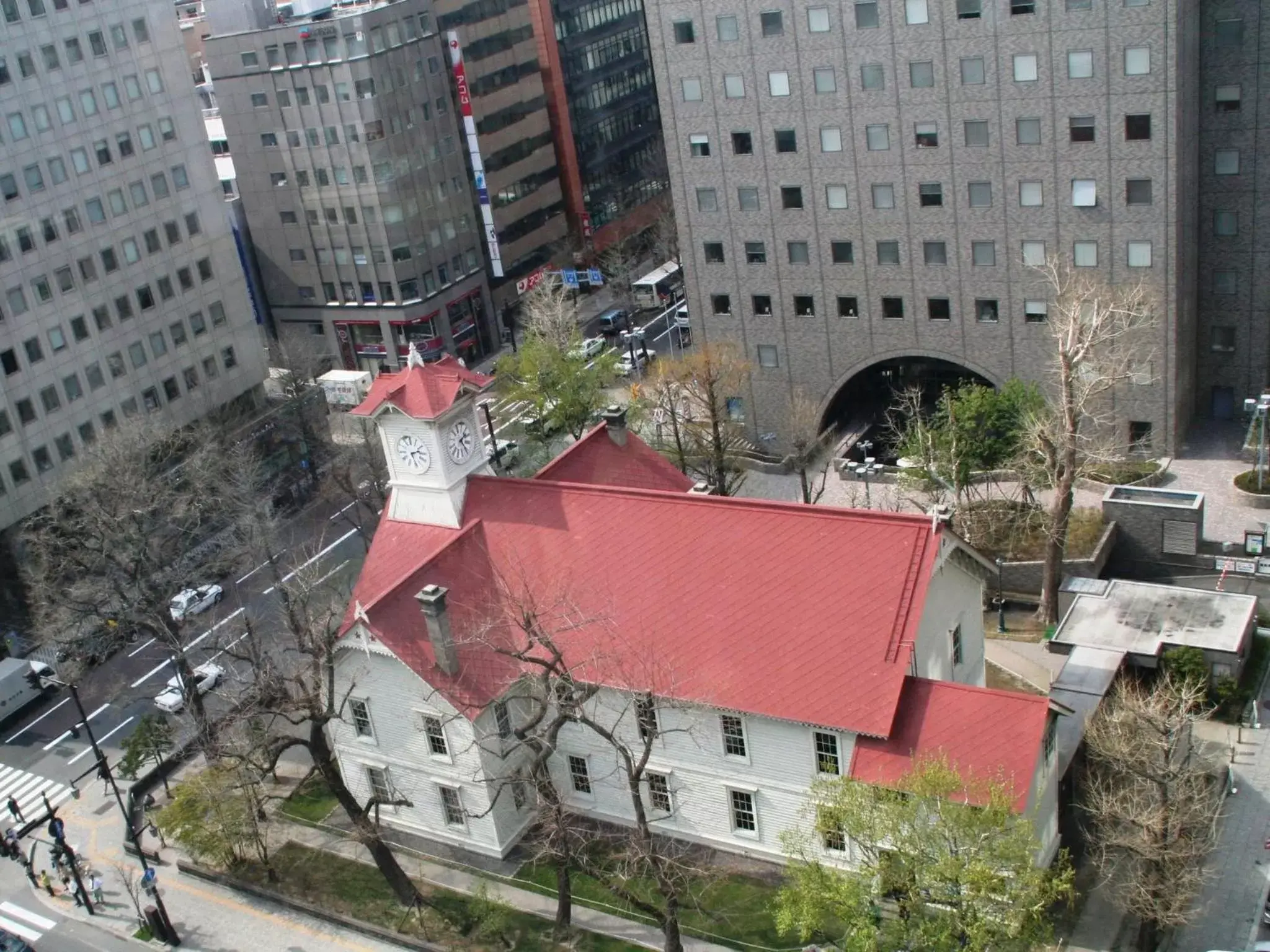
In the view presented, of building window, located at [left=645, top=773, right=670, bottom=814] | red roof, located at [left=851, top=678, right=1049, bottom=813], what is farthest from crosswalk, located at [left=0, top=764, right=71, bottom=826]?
red roof, located at [left=851, top=678, right=1049, bottom=813]

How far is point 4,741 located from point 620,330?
55.6 metres

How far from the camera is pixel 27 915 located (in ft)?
173


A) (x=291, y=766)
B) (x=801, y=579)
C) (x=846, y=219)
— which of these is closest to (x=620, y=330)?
(x=846, y=219)

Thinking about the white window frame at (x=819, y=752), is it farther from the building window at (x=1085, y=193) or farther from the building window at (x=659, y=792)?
the building window at (x=1085, y=193)

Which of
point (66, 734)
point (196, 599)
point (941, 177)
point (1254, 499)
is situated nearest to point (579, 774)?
point (66, 734)

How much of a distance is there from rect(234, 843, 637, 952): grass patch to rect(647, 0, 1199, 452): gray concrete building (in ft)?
132

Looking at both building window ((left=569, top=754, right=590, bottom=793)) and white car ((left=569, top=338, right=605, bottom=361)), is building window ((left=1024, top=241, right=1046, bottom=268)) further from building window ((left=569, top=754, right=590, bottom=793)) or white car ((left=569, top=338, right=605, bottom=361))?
building window ((left=569, top=754, right=590, bottom=793))

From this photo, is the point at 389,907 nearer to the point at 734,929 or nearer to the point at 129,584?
the point at 734,929

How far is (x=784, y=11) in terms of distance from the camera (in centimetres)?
7150

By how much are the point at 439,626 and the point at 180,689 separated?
71.9 feet

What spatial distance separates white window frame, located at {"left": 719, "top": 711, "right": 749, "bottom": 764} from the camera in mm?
45906

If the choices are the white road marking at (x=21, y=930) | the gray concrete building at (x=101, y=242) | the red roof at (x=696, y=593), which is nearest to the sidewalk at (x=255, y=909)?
the white road marking at (x=21, y=930)

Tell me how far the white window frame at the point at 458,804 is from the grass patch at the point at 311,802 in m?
5.78

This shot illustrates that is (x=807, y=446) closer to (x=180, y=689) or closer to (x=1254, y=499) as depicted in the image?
(x=1254, y=499)
